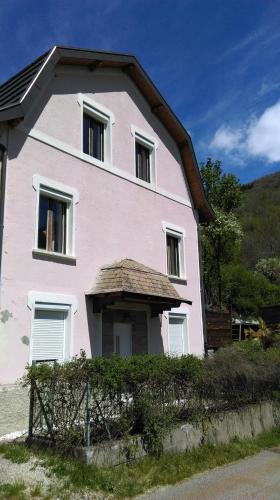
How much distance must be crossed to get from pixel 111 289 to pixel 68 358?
1.92 metres

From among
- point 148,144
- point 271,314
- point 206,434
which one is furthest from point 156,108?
point 271,314

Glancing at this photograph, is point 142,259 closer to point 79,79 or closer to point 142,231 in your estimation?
point 142,231

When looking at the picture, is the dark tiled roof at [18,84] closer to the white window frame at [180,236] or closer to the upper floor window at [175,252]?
the white window frame at [180,236]

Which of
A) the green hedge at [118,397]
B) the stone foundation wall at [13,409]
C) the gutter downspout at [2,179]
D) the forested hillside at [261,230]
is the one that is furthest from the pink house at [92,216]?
the forested hillside at [261,230]

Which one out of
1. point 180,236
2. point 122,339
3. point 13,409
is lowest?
point 13,409

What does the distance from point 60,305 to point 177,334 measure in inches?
209

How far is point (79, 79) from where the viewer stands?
12.9 meters

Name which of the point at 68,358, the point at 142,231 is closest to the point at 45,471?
the point at 68,358

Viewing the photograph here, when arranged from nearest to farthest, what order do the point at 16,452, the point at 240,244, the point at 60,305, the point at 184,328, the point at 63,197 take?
the point at 16,452 < the point at 60,305 < the point at 63,197 < the point at 184,328 < the point at 240,244

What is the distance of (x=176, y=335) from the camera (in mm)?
14812

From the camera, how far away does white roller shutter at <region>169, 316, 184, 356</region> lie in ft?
47.6

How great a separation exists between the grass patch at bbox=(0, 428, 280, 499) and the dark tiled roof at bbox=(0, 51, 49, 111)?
23.7 ft

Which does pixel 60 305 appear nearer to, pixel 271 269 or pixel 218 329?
pixel 218 329

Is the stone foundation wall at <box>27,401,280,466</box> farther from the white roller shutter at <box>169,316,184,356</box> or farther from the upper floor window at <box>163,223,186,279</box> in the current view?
the upper floor window at <box>163,223,186,279</box>
